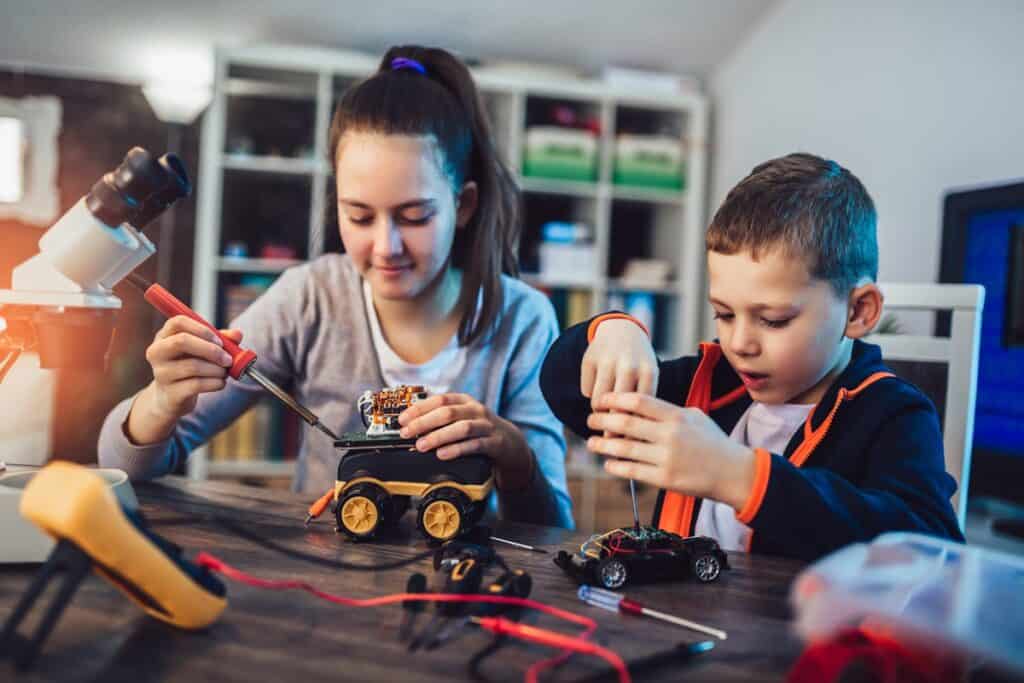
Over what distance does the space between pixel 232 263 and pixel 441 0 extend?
123 centimetres

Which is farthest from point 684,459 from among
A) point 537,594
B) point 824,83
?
point 824,83

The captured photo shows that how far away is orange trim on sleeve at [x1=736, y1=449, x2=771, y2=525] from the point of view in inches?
25.0

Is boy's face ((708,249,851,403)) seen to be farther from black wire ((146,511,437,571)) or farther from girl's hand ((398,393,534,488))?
black wire ((146,511,437,571))

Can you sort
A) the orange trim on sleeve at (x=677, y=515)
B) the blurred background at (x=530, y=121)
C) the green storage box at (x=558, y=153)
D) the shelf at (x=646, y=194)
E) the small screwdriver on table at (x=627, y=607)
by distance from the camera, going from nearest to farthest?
1. the small screwdriver on table at (x=627, y=607)
2. the orange trim on sleeve at (x=677, y=515)
3. the blurred background at (x=530, y=121)
4. the green storage box at (x=558, y=153)
5. the shelf at (x=646, y=194)

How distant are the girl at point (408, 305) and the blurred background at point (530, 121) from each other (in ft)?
4.99

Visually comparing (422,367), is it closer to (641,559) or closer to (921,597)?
(641,559)

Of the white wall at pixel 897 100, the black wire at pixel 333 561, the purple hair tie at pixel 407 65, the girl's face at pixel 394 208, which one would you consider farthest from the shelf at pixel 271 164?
the black wire at pixel 333 561

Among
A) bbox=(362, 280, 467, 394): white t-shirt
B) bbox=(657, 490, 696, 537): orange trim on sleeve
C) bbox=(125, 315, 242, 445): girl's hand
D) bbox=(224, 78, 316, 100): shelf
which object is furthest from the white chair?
bbox=(224, 78, 316, 100): shelf

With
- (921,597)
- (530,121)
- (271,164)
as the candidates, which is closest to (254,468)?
(271,164)

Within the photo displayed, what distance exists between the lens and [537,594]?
62cm

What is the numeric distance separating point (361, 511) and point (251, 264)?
2.37 meters

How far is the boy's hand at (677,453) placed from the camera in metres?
0.63

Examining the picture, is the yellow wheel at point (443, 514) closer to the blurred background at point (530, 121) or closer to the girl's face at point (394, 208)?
the girl's face at point (394, 208)

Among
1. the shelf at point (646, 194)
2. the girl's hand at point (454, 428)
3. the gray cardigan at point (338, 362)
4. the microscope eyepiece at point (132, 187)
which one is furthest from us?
the shelf at point (646, 194)
